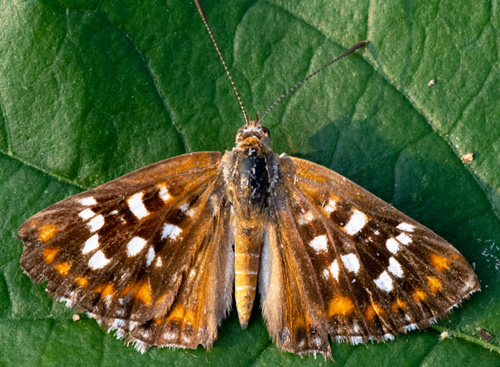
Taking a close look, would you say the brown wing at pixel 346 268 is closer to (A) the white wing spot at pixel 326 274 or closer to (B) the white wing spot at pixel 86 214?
A: (A) the white wing spot at pixel 326 274

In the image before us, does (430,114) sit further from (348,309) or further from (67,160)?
(67,160)

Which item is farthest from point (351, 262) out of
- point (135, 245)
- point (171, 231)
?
point (135, 245)

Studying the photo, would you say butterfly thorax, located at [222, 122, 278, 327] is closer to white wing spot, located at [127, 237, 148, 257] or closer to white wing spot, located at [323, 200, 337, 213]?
white wing spot, located at [323, 200, 337, 213]

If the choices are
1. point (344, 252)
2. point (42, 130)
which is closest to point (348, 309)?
point (344, 252)

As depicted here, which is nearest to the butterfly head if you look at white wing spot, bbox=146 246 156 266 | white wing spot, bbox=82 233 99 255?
white wing spot, bbox=146 246 156 266

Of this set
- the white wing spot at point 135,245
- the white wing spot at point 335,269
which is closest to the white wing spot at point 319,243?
the white wing spot at point 335,269

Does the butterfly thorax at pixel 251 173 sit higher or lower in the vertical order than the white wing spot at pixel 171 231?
higher
